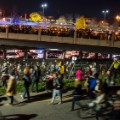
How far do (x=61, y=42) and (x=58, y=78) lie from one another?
23643mm

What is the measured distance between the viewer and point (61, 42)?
141ft

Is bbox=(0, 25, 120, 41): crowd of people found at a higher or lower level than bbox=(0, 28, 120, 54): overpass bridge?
higher

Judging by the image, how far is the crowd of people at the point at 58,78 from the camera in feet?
60.6

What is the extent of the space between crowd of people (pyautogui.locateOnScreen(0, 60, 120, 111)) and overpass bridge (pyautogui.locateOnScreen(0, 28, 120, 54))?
35.0 ft

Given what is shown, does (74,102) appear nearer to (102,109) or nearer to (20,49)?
(102,109)

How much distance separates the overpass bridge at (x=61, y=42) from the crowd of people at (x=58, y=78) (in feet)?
35.0

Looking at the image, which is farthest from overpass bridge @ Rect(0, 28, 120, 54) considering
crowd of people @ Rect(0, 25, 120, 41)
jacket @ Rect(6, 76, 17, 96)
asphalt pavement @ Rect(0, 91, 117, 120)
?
jacket @ Rect(6, 76, 17, 96)

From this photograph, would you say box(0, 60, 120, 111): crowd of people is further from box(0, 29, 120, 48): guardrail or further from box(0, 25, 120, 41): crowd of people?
box(0, 25, 120, 41): crowd of people

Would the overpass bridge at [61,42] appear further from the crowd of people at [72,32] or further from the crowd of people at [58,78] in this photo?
the crowd of people at [58,78]

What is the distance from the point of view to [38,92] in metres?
23.4

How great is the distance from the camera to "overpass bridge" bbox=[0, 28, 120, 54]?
1615 inches

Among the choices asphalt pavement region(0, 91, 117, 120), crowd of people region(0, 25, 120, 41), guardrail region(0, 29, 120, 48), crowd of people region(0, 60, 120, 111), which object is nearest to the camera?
asphalt pavement region(0, 91, 117, 120)

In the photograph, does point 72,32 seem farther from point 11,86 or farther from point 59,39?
point 11,86

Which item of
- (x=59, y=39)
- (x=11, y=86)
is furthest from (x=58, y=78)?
(x=59, y=39)
